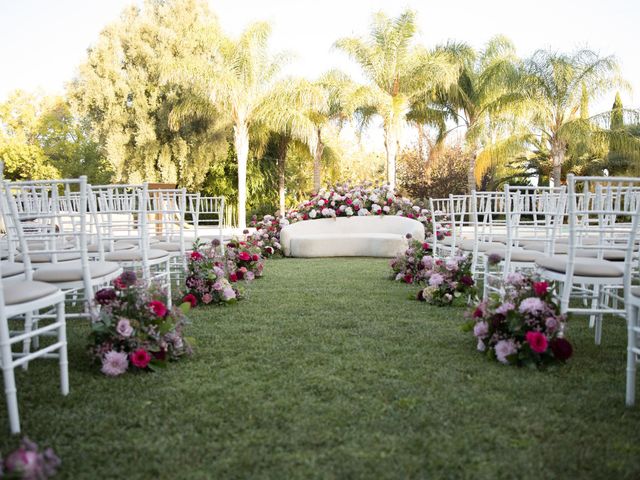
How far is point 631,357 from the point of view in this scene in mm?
2391

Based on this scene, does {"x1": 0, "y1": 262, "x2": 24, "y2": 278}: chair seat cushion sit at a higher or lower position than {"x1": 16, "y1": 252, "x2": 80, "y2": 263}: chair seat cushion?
higher

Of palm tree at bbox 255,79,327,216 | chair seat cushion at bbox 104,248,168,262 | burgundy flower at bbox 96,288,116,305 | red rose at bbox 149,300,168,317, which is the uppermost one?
palm tree at bbox 255,79,327,216

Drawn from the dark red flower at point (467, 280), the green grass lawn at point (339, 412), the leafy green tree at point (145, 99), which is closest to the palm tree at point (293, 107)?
the leafy green tree at point (145, 99)

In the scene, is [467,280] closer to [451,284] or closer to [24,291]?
[451,284]

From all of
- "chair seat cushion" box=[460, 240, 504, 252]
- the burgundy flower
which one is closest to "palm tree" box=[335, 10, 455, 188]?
"chair seat cushion" box=[460, 240, 504, 252]

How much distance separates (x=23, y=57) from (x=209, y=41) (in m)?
27.2

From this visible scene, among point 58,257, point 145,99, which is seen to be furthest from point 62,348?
point 145,99

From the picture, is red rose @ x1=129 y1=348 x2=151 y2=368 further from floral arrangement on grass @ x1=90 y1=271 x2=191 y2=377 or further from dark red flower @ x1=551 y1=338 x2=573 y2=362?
dark red flower @ x1=551 y1=338 x2=573 y2=362

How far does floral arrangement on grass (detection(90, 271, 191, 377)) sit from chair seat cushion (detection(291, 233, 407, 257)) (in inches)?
252

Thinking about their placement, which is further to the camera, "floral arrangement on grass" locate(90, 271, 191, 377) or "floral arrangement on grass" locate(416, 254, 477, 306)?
"floral arrangement on grass" locate(416, 254, 477, 306)

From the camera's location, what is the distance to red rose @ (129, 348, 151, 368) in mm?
2869

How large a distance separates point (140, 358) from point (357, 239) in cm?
684

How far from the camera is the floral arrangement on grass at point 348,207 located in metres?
10.2

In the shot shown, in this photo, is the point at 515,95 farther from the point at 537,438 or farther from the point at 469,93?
the point at 537,438
